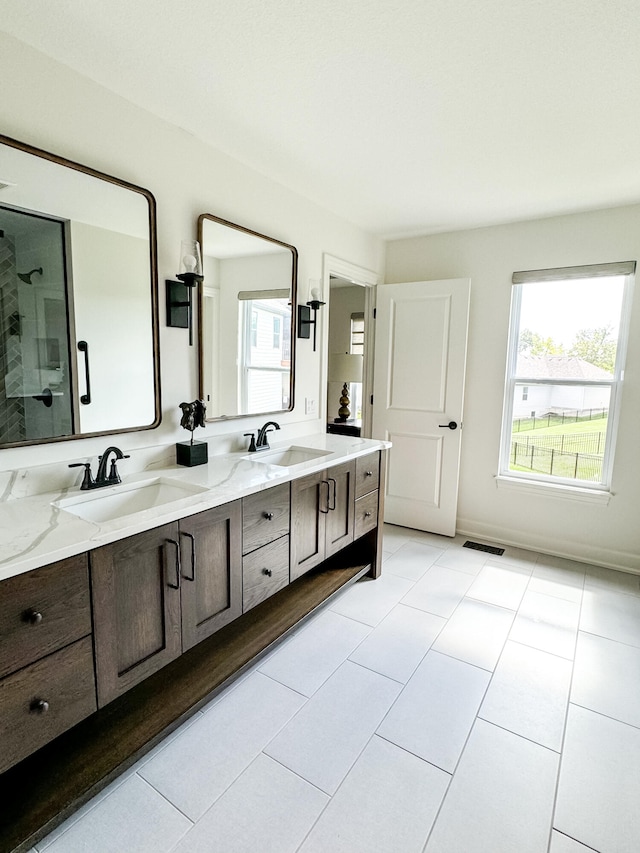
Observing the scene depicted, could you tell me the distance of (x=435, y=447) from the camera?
3.58 metres

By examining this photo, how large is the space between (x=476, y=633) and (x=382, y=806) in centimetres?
111

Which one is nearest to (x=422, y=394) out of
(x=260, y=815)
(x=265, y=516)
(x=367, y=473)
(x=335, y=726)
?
(x=367, y=473)

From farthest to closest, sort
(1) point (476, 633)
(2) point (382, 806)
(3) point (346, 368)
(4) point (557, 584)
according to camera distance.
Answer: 1. (3) point (346, 368)
2. (4) point (557, 584)
3. (1) point (476, 633)
4. (2) point (382, 806)

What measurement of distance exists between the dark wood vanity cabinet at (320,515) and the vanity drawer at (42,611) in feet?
3.26

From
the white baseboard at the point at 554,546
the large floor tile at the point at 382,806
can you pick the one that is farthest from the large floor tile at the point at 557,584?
Answer: the large floor tile at the point at 382,806

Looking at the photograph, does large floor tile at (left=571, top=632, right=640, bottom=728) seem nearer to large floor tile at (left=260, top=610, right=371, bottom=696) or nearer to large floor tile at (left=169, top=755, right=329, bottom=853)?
large floor tile at (left=260, top=610, right=371, bottom=696)

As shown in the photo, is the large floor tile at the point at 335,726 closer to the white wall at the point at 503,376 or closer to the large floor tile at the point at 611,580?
the large floor tile at the point at 611,580

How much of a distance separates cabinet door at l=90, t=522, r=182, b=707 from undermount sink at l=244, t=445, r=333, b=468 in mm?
973

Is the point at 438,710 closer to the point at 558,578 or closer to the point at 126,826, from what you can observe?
the point at 126,826

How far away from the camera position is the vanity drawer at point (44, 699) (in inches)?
44.3

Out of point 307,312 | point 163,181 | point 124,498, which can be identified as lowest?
point 124,498

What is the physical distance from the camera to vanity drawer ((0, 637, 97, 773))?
113 centimetres

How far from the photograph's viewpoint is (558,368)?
3.26 m

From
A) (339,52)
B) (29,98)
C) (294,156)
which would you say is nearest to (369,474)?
(294,156)
